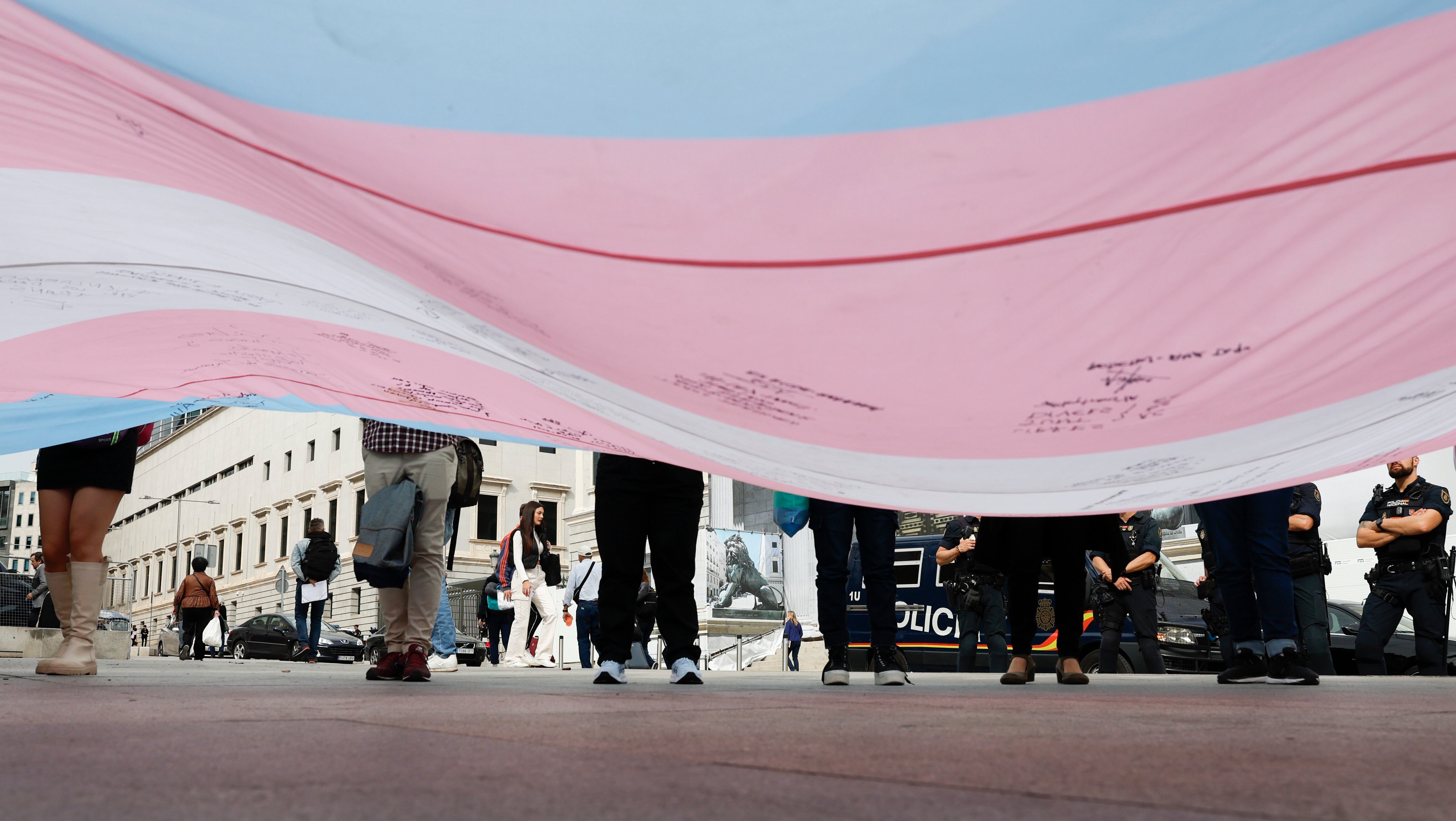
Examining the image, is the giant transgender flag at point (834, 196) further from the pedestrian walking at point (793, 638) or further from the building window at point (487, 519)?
the building window at point (487, 519)

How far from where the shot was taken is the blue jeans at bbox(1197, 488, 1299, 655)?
4.85 m

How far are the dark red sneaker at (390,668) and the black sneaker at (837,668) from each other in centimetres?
193

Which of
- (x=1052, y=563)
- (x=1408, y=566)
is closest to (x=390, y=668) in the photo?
(x=1052, y=563)

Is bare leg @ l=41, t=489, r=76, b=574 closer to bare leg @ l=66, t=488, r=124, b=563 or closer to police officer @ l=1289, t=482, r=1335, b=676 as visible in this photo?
bare leg @ l=66, t=488, r=124, b=563

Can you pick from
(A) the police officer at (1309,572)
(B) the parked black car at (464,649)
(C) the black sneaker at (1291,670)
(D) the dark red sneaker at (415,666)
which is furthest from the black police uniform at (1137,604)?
(B) the parked black car at (464,649)

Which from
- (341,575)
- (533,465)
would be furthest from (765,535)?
(341,575)

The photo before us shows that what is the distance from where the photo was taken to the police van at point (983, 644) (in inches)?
356

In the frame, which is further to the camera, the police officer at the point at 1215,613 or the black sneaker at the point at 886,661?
the police officer at the point at 1215,613

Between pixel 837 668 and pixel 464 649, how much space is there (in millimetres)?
17842

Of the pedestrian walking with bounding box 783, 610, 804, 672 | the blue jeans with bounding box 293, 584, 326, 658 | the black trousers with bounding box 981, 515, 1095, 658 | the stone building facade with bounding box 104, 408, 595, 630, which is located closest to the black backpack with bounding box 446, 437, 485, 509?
the black trousers with bounding box 981, 515, 1095, 658

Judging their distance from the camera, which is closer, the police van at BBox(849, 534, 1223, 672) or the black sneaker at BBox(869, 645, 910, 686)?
the black sneaker at BBox(869, 645, 910, 686)

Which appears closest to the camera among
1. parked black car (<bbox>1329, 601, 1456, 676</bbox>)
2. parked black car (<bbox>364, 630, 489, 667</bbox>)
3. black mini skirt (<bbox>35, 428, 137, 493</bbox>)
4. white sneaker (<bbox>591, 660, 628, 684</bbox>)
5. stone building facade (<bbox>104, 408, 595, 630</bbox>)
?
white sneaker (<bbox>591, 660, 628, 684</bbox>)

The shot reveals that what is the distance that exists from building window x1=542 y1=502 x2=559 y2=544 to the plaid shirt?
3621 cm

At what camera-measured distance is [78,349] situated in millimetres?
4738
